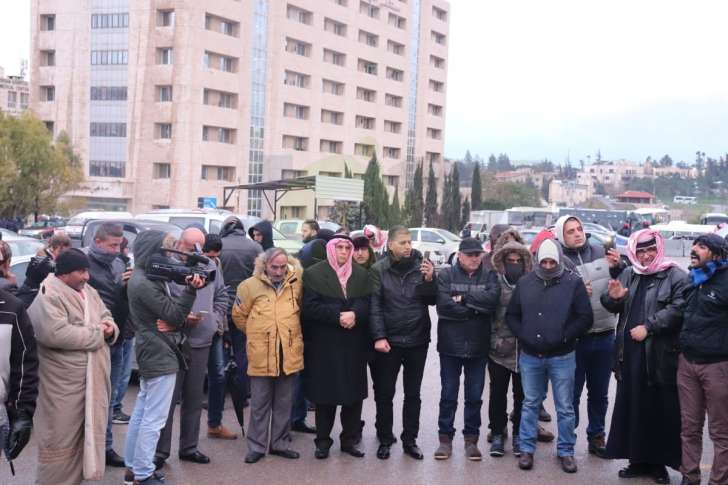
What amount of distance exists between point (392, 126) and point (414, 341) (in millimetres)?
69277

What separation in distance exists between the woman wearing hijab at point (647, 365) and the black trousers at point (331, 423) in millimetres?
2250

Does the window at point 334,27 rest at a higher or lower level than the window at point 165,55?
higher

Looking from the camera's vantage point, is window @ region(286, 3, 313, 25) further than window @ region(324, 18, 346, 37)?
No

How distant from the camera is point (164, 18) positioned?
54.1 metres

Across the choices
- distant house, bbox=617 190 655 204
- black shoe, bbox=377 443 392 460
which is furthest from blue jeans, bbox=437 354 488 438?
distant house, bbox=617 190 655 204

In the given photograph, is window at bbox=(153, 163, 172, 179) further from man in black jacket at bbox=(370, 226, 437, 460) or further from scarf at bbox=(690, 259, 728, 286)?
scarf at bbox=(690, 259, 728, 286)

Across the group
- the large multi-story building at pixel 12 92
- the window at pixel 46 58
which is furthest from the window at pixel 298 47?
the large multi-story building at pixel 12 92

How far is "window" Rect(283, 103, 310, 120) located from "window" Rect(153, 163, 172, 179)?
448 inches

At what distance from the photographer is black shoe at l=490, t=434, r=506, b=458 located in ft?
23.4

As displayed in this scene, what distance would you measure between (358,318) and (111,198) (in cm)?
5250

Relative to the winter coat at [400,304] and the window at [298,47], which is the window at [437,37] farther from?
the winter coat at [400,304]

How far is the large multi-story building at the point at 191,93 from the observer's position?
53719mm

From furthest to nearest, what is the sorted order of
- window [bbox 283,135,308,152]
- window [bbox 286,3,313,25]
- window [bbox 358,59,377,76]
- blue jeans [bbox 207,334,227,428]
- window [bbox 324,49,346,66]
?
window [bbox 358,59,377,76], window [bbox 324,49,346,66], window [bbox 283,135,308,152], window [bbox 286,3,313,25], blue jeans [bbox 207,334,227,428]

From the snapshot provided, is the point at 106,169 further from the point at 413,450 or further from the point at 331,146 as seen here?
the point at 413,450
